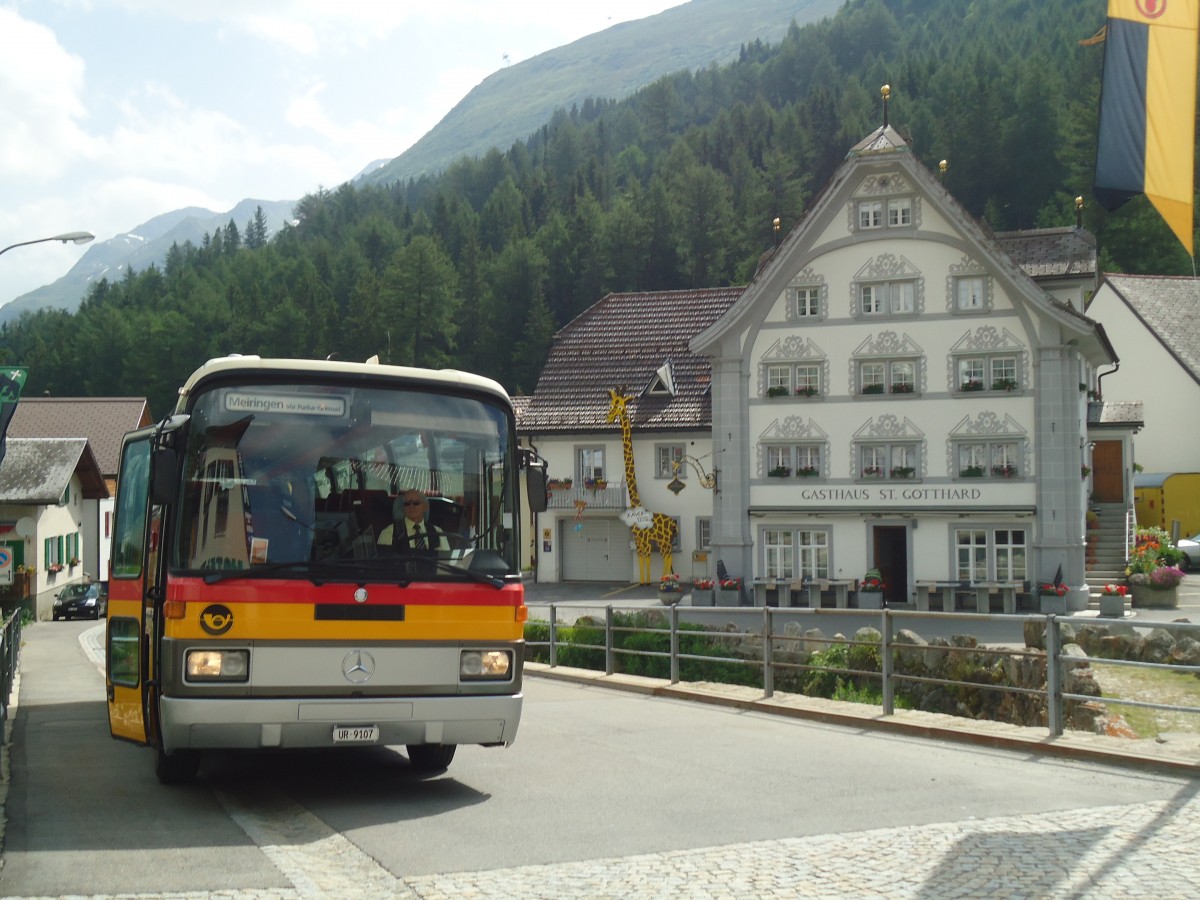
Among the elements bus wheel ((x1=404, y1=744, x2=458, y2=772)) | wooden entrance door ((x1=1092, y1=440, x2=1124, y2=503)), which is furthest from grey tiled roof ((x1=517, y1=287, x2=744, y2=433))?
bus wheel ((x1=404, y1=744, x2=458, y2=772))

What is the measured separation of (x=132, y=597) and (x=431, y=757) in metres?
2.71

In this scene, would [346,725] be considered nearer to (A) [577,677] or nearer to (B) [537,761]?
(B) [537,761]

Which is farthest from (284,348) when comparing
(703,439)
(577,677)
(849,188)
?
(577,677)

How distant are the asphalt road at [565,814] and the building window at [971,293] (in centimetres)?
2932

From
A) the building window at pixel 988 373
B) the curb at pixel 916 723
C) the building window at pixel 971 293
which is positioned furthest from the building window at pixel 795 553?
the curb at pixel 916 723

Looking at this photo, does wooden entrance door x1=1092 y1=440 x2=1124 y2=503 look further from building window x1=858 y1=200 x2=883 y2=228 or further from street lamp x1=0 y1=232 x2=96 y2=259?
street lamp x1=0 y1=232 x2=96 y2=259

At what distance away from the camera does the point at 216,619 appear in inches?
370

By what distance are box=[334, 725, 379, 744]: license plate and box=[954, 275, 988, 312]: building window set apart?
34218 mm

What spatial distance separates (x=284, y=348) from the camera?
11950cm

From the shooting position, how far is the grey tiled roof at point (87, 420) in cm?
7219

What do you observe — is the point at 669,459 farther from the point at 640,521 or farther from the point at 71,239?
the point at 71,239

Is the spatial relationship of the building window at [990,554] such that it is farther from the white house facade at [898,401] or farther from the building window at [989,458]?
the building window at [989,458]

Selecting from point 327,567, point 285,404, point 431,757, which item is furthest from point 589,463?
point 327,567

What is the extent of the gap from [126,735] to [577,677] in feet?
30.7
